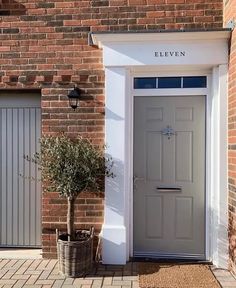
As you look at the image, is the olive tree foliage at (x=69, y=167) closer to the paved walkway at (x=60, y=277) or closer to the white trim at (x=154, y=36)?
the paved walkway at (x=60, y=277)

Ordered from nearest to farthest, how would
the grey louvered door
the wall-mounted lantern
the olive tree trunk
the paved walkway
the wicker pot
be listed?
the paved walkway < the wicker pot < the olive tree trunk < the wall-mounted lantern < the grey louvered door

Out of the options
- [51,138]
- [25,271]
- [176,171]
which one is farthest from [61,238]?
[176,171]

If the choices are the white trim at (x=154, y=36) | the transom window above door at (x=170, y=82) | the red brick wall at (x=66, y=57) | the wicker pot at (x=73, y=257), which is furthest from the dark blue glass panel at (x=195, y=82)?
the wicker pot at (x=73, y=257)

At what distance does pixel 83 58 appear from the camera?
190 inches

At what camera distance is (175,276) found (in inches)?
168

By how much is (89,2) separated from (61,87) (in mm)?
1183

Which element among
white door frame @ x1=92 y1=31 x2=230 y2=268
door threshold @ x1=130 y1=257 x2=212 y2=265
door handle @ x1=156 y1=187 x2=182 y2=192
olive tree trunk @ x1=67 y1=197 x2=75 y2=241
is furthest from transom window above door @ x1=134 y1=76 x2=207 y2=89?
door threshold @ x1=130 y1=257 x2=212 y2=265

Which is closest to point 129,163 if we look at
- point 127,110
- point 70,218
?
point 127,110

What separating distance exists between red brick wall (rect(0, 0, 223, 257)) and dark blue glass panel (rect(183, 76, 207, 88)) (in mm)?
724

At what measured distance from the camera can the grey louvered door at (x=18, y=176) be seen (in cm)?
512

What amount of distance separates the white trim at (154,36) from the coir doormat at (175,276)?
9.36 ft

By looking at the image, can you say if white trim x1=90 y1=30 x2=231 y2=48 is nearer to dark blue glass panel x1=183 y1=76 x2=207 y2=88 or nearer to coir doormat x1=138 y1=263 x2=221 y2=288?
dark blue glass panel x1=183 y1=76 x2=207 y2=88

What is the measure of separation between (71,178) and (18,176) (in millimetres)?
1242

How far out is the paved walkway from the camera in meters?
4.03
